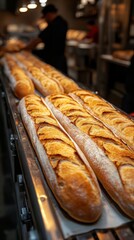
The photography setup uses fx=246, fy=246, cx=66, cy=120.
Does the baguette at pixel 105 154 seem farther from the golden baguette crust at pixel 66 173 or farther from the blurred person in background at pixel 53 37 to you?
the blurred person in background at pixel 53 37

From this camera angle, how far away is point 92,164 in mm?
1177

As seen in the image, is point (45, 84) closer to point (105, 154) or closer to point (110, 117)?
point (110, 117)

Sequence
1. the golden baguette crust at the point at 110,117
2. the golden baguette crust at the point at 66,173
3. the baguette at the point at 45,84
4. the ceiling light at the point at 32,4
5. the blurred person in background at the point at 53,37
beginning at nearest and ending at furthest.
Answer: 1. the golden baguette crust at the point at 66,173
2. the golden baguette crust at the point at 110,117
3. the baguette at the point at 45,84
4. the ceiling light at the point at 32,4
5. the blurred person in background at the point at 53,37

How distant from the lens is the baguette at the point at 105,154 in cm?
98

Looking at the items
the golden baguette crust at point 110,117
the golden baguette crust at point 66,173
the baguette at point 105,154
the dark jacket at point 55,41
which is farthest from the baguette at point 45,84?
the dark jacket at point 55,41

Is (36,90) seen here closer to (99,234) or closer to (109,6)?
(99,234)

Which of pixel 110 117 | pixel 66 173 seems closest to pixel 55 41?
pixel 110 117

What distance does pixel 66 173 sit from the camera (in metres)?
1.00

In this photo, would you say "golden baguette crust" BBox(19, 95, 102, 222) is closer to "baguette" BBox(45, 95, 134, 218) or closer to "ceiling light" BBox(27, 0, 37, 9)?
"baguette" BBox(45, 95, 134, 218)

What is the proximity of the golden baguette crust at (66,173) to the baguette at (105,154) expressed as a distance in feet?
0.27

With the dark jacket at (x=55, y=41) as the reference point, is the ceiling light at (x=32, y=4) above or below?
above

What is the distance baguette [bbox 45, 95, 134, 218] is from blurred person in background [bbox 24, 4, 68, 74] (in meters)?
2.92

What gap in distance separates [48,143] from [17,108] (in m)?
0.77

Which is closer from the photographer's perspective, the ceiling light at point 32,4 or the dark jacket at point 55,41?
the ceiling light at point 32,4
